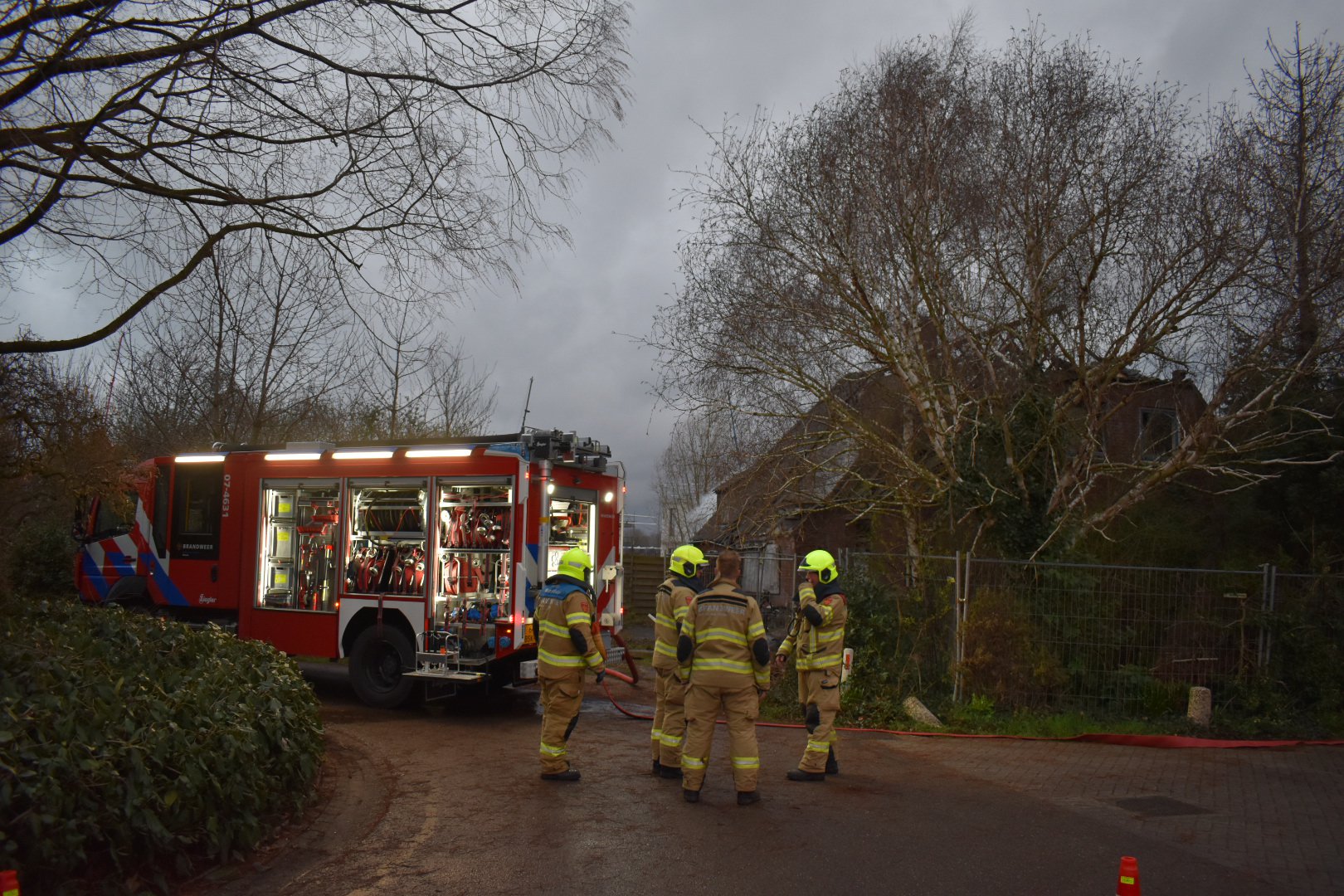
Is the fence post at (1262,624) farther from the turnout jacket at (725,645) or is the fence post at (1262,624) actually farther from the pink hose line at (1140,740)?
the turnout jacket at (725,645)

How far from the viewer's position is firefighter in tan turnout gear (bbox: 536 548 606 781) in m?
7.55

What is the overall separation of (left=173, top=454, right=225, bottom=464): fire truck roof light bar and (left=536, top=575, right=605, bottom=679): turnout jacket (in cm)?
625

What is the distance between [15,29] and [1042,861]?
7750mm

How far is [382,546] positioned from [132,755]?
6130 millimetres

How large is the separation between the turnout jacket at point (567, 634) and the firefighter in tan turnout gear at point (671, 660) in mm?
588

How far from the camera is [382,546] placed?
35.7ft

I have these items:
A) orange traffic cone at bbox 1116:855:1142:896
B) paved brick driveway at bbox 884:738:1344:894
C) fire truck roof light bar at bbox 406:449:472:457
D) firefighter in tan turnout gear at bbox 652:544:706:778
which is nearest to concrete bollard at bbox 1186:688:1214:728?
paved brick driveway at bbox 884:738:1344:894

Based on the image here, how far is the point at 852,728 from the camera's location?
10.3 meters

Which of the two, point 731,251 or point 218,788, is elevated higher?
point 731,251

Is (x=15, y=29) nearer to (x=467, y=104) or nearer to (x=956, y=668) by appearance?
(x=467, y=104)

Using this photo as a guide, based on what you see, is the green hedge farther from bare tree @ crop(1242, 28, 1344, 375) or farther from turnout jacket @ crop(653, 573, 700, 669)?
bare tree @ crop(1242, 28, 1344, 375)

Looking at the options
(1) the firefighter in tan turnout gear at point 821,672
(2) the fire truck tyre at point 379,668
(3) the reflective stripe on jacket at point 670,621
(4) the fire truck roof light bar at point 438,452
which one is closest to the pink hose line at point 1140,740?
(1) the firefighter in tan turnout gear at point 821,672

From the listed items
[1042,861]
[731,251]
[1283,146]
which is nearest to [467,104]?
[1042,861]

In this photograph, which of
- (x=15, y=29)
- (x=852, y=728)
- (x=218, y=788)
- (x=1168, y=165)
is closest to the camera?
(x=218, y=788)
